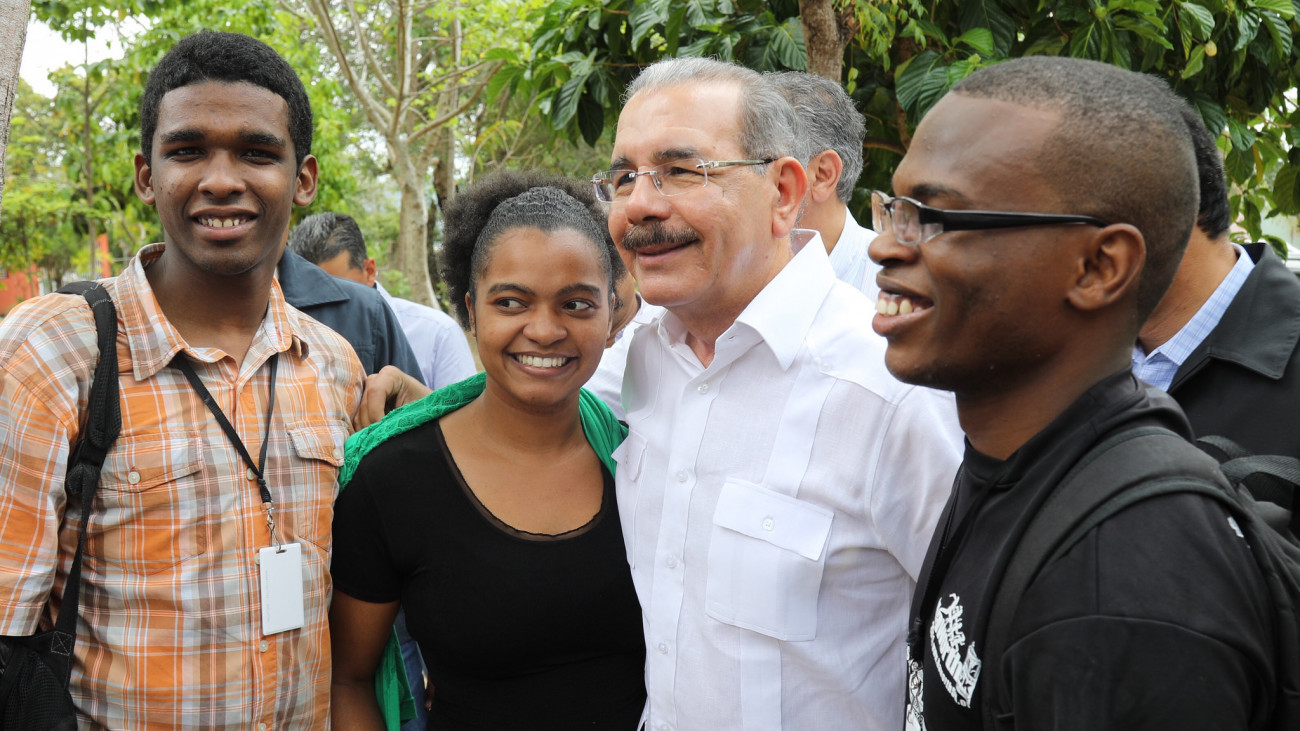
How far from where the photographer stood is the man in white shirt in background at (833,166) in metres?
3.70

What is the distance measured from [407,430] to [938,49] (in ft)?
9.84

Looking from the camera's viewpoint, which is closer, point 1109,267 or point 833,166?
point 1109,267

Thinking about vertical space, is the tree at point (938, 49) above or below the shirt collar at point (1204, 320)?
above

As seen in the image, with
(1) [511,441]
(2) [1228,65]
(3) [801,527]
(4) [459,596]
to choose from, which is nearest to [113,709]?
(4) [459,596]

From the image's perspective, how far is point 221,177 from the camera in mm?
2316

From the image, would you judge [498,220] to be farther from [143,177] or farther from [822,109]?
[822,109]

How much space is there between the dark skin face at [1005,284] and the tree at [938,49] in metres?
2.21

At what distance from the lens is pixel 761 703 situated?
2.04m

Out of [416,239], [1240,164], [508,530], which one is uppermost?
[1240,164]

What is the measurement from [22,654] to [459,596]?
878 mm

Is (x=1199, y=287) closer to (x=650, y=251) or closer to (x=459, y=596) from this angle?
(x=650, y=251)

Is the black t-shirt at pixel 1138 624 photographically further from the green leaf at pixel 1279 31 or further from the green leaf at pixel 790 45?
the green leaf at pixel 1279 31

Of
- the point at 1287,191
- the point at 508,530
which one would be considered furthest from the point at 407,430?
the point at 1287,191

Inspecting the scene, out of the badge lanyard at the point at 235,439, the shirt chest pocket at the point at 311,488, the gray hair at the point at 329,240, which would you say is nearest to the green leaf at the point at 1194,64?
the shirt chest pocket at the point at 311,488
